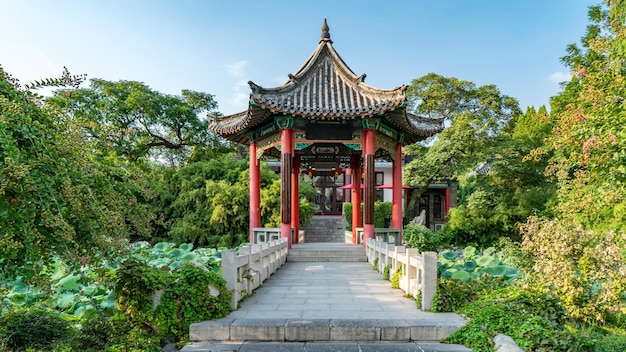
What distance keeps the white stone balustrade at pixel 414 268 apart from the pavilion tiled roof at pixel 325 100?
3.16m

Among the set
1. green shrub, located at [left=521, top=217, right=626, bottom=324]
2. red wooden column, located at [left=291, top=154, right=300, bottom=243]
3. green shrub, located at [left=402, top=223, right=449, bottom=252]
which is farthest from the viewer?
red wooden column, located at [left=291, top=154, right=300, bottom=243]

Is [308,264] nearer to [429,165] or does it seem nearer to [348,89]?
[348,89]

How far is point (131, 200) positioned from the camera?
352 centimetres

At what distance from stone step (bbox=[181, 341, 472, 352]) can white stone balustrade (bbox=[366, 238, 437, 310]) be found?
872 mm

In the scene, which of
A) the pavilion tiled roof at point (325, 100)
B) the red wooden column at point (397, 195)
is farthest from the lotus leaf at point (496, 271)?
the red wooden column at point (397, 195)

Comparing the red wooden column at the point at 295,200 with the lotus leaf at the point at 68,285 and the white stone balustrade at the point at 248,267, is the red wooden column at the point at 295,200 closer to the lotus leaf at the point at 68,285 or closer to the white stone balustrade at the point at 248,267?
the white stone balustrade at the point at 248,267

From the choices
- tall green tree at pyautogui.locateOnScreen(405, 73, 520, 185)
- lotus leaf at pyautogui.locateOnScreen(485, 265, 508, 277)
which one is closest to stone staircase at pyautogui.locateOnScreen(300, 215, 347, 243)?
tall green tree at pyautogui.locateOnScreen(405, 73, 520, 185)

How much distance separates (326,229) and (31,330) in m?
15.0

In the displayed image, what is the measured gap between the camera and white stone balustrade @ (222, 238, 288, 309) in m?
4.77

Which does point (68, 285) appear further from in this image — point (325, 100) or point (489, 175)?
point (489, 175)

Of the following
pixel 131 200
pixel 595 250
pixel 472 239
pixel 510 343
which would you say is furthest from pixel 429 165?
pixel 131 200

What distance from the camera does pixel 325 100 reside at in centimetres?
951

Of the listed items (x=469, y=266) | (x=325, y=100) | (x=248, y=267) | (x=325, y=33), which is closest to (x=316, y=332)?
(x=248, y=267)

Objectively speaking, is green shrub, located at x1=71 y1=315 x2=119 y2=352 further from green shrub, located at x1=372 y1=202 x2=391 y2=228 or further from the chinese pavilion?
green shrub, located at x1=372 y1=202 x2=391 y2=228
